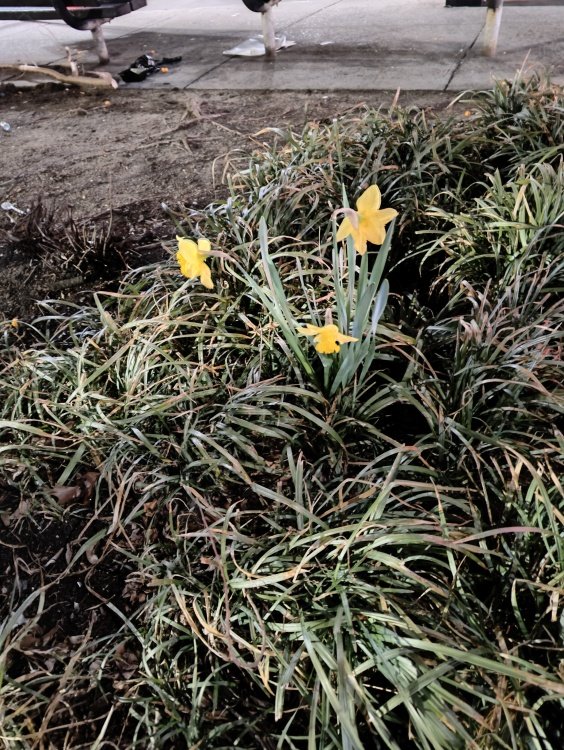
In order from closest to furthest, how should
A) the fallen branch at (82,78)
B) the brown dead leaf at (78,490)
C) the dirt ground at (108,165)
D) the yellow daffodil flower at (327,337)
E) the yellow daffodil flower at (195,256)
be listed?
the yellow daffodil flower at (327,337)
the yellow daffodil flower at (195,256)
the brown dead leaf at (78,490)
the dirt ground at (108,165)
the fallen branch at (82,78)

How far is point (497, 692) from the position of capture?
1054mm

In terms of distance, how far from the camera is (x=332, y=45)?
5.91m

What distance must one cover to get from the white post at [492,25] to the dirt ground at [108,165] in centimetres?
114

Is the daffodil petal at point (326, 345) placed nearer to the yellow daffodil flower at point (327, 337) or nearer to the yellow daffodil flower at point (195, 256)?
the yellow daffodil flower at point (327, 337)

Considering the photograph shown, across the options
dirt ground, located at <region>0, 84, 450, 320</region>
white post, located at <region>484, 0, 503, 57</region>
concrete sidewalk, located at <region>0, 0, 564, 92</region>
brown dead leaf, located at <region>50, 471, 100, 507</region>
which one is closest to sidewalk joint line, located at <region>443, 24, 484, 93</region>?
concrete sidewalk, located at <region>0, 0, 564, 92</region>

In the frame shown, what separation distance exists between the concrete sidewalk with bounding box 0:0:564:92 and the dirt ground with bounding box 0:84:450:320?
422 millimetres

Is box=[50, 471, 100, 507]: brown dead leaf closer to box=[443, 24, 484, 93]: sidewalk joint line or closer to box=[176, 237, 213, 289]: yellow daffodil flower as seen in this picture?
box=[176, 237, 213, 289]: yellow daffodil flower

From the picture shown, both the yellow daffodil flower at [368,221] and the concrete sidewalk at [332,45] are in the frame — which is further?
the concrete sidewalk at [332,45]

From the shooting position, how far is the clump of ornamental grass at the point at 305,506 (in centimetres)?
116

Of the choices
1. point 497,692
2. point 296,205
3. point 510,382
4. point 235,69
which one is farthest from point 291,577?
point 235,69

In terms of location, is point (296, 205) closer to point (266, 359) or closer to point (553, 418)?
point (266, 359)

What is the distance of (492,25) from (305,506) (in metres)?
4.99

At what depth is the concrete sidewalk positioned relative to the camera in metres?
4.85

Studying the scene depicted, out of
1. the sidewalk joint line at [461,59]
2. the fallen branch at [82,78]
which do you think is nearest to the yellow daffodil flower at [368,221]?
the sidewalk joint line at [461,59]
